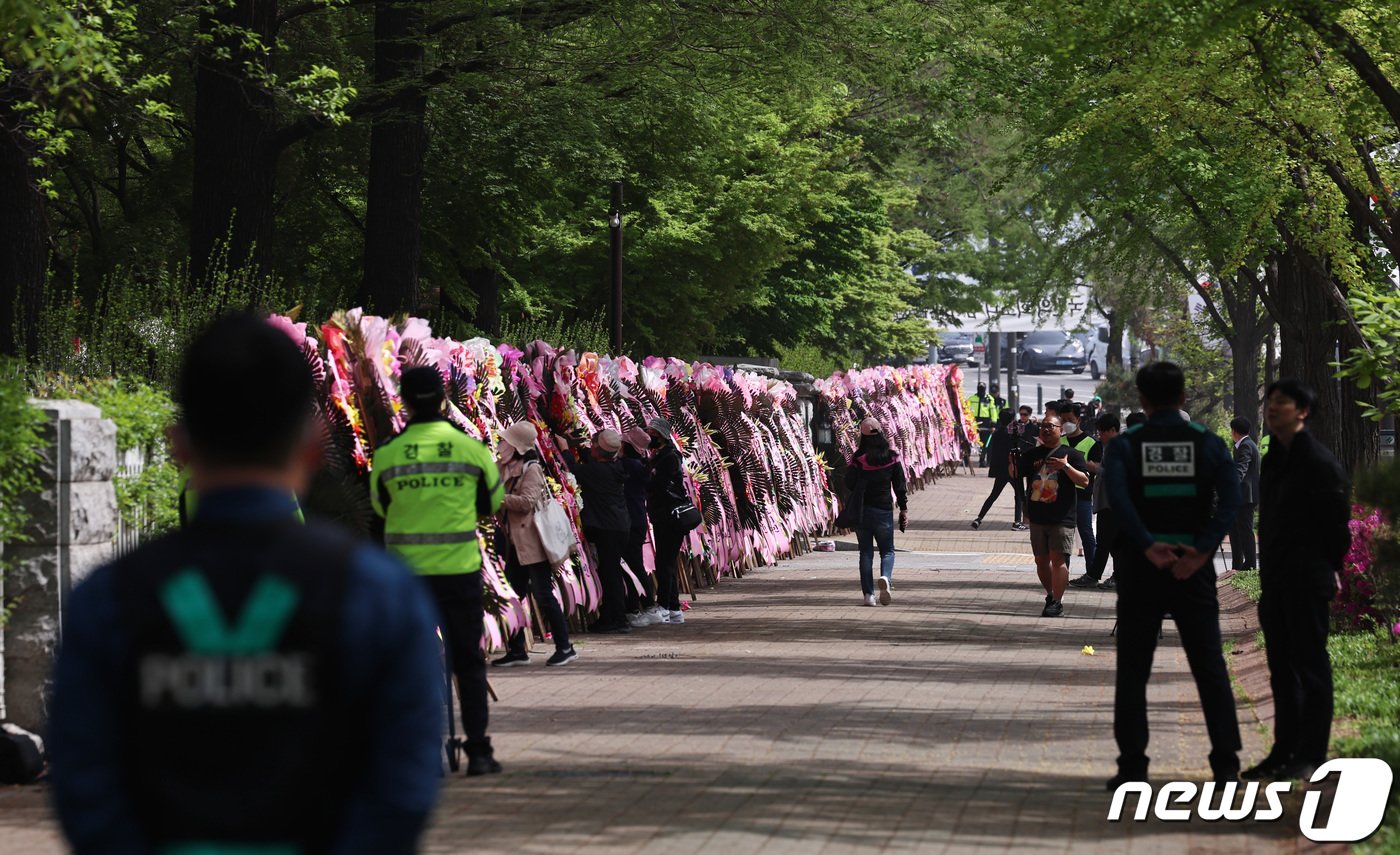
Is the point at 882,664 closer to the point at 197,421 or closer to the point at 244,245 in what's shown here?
the point at 244,245

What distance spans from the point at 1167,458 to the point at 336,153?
791 inches

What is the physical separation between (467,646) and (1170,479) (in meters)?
3.15

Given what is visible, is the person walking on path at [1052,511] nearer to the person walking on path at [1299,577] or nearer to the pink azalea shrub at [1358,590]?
the pink azalea shrub at [1358,590]

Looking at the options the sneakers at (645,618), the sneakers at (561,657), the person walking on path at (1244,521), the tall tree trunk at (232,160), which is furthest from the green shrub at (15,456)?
the person walking on path at (1244,521)

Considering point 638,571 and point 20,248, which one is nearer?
point 638,571

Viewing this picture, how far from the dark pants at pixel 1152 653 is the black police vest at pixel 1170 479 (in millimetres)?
198

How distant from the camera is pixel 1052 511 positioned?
18.0m

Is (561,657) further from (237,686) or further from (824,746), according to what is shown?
(237,686)

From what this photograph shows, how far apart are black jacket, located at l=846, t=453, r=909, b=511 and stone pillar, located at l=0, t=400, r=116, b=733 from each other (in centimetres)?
1023

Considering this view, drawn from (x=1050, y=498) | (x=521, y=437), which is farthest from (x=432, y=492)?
(x=1050, y=498)

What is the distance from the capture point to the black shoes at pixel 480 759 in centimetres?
914

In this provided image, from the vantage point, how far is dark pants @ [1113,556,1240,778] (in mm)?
8539

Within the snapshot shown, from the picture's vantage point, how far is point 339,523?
39.2 feet

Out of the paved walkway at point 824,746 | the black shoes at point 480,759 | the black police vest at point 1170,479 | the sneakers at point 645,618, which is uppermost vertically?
the black police vest at point 1170,479
